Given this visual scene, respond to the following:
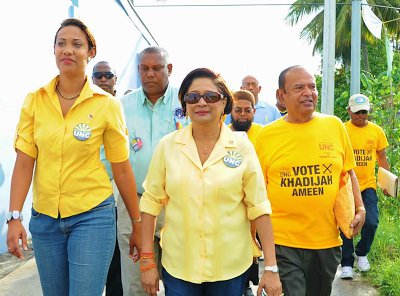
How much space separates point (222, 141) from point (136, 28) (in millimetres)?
12378

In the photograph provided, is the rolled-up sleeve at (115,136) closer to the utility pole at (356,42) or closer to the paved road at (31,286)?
the paved road at (31,286)

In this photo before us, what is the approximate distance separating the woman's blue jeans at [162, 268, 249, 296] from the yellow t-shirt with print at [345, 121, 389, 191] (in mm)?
3452

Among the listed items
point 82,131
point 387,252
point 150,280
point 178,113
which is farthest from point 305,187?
point 387,252

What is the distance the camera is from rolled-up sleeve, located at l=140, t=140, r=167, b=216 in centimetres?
262

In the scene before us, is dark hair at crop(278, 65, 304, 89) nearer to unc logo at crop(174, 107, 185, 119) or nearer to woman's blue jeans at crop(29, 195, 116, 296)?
unc logo at crop(174, 107, 185, 119)

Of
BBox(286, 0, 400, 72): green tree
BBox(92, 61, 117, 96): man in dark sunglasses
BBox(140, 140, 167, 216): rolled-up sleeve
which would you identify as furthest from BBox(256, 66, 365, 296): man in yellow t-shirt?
BBox(286, 0, 400, 72): green tree

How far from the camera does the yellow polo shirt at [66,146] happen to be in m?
2.64

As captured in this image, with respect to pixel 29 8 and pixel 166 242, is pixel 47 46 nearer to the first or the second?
pixel 29 8

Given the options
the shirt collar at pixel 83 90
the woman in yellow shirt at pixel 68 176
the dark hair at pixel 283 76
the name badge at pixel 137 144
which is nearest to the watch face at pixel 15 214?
the woman in yellow shirt at pixel 68 176

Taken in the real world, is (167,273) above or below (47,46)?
below

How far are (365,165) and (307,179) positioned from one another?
2706 mm

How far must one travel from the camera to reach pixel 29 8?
21.9ft

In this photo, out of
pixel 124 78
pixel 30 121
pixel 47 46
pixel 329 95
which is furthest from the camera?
pixel 124 78

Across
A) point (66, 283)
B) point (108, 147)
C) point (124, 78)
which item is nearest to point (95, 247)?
point (66, 283)
